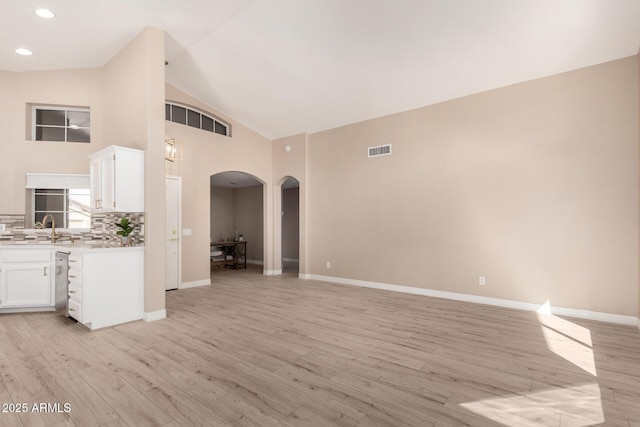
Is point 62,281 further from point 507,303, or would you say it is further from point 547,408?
point 507,303

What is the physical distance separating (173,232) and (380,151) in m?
4.19

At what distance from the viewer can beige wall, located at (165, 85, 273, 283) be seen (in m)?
6.35

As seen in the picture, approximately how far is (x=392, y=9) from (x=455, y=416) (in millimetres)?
4022

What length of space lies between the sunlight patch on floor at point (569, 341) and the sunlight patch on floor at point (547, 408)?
0.54 m

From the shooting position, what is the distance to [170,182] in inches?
244

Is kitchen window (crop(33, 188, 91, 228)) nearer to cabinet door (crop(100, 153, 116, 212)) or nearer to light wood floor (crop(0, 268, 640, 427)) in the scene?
cabinet door (crop(100, 153, 116, 212))

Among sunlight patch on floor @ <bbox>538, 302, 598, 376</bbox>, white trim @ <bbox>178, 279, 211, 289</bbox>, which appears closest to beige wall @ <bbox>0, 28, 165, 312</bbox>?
white trim @ <bbox>178, 279, 211, 289</bbox>

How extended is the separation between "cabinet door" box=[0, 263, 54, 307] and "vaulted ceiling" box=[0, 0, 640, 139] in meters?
3.01

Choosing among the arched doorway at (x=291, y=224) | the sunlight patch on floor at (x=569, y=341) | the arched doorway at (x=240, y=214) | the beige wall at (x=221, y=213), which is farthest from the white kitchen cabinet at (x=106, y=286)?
the arched doorway at (x=291, y=224)

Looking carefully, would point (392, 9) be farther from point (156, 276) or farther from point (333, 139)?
point (156, 276)

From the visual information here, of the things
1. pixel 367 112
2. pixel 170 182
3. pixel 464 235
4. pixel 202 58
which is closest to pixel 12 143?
pixel 170 182

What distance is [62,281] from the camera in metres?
4.18

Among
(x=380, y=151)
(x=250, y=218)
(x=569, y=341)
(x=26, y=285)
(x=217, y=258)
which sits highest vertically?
(x=380, y=151)

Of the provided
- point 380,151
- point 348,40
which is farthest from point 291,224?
point 348,40
